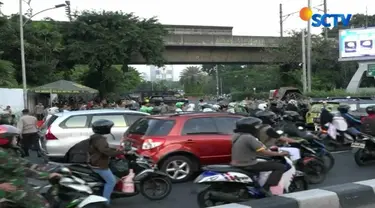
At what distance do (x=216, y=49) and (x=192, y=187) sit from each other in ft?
123

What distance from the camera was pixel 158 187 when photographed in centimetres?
827

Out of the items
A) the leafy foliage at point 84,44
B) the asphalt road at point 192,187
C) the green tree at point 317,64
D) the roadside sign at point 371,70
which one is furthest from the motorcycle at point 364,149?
the green tree at point 317,64

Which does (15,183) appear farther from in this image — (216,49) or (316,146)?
(216,49)

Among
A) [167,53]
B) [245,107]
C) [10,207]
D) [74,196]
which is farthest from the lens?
[167,53]

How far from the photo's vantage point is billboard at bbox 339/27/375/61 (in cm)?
3656

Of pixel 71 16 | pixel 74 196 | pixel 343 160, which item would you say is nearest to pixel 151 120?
pixel 74 196

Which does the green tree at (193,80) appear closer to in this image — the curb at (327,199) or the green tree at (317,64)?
the green tree at (317,64)

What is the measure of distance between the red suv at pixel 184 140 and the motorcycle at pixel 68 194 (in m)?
3.89

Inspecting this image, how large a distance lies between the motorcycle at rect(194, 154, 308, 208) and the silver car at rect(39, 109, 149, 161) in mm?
5414

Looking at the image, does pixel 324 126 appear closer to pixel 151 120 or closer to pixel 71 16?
pixel 151 120

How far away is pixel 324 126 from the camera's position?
13.5 m

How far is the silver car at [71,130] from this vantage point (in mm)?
11812

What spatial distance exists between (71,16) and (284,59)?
19485 millimetres

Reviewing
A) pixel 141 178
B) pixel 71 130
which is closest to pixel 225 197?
pixel 141 178
